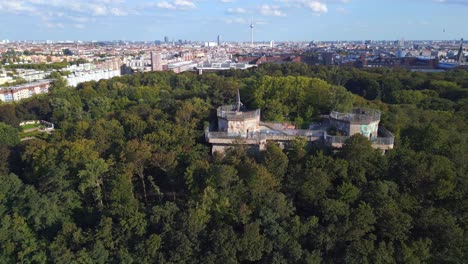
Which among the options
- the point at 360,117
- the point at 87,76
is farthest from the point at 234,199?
the point at 87,76

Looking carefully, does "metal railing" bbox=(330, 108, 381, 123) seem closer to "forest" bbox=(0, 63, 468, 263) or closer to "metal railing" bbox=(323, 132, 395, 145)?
"metal railing" bbox=(323, 132, 395, 145)

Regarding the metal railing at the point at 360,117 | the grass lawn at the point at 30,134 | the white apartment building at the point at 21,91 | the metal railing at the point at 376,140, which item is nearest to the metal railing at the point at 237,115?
the metal railing at the point at 360,117

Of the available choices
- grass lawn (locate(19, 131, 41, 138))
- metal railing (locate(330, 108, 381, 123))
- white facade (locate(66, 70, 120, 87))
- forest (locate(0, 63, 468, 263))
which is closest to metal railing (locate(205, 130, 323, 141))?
forest (locate(0, 63, 468, 263))

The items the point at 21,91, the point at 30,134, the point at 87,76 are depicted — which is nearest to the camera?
the point at 30,134

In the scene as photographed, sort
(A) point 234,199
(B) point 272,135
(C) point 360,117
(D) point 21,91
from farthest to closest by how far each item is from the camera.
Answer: (D) point 21,91 → (B) point 272,135 → (C) point 360,117 → (A) point 234,199

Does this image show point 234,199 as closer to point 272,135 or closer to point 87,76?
point 272,135

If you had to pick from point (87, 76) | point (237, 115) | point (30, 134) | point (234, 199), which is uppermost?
point (237, 115)

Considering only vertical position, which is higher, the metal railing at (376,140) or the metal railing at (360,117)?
the metal railing at (360,117)

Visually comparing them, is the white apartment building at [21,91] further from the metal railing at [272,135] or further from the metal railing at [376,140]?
the metal railing at [376,140]

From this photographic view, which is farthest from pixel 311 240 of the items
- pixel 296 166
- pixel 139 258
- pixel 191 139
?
pixel 191 139

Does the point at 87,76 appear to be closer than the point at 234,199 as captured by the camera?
No
